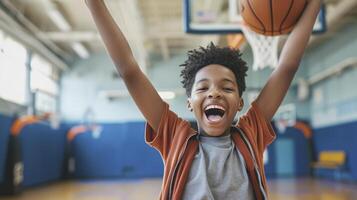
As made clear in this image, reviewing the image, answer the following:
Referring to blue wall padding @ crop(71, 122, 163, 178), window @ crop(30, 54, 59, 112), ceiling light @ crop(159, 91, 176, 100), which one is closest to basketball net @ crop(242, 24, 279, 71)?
window @ crop(30, 54, 59, 112)

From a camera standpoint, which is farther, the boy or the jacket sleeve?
the jacket sleeve

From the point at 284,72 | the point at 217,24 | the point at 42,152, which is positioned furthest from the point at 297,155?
the point at 284,72

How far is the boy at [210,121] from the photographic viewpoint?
3.48 ft

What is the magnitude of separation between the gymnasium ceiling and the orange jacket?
19.2 feet

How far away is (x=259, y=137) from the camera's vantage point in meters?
1.21

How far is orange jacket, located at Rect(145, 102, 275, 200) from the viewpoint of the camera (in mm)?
1067

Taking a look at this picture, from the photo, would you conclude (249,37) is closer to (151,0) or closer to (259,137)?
(259,137)

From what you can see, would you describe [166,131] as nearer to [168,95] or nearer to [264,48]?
[264,48]

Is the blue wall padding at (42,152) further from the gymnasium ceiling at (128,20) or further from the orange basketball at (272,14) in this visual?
the orange basketball at (272,14)

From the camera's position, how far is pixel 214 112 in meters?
1.14

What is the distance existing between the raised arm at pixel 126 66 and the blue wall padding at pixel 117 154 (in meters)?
9.54

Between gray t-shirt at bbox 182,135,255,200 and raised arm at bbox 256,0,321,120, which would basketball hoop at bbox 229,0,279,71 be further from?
gray t-shirt at bbox 182,135,255,200

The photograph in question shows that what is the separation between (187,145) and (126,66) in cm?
28

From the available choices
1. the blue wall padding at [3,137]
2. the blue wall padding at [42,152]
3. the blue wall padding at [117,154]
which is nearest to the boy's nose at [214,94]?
the blue wall padding at [3,137]
